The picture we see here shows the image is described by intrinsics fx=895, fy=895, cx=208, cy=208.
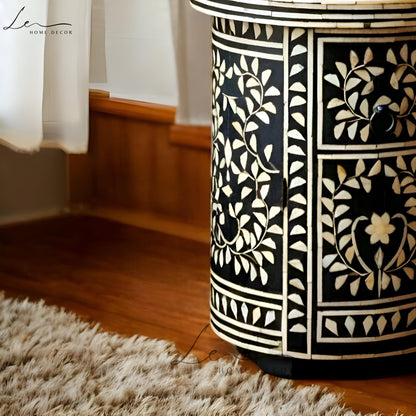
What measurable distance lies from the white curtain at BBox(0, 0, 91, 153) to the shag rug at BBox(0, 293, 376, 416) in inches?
15.3

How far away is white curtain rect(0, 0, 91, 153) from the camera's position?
1.67 m

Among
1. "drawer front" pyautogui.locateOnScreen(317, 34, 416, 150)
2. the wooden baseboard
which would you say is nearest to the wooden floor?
the wooden baseboard

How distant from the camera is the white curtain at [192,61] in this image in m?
1.84

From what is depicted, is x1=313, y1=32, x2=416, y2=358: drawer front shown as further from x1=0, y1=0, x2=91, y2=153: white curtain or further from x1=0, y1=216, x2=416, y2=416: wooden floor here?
x1=0, y1=0, x2=91, y2=153: white curtain

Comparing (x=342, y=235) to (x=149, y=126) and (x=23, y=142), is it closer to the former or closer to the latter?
(x=23, y=142)

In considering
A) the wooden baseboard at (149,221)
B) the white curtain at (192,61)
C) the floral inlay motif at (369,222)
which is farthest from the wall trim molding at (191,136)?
the floral inlay motif at (369,222)

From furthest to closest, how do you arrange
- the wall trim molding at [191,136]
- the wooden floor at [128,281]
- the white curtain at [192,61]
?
the wall trim molding at [191,136], the white curtain at [192,61], the wooden floor at [128,281]

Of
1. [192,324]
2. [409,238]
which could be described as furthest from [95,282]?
[409,238]

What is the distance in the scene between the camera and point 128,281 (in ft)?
7.11

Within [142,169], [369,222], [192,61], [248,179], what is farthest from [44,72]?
[142,169]

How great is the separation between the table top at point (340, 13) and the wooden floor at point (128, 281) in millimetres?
647

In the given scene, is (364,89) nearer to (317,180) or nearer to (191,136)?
(317,180)

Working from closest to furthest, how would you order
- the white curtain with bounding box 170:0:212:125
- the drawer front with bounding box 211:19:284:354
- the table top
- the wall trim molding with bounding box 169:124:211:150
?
the table top → the drawer front with bounding box 211:19:284:354 → the white curtain with bounding box 170:0:212:125 → the wall trim molding with bounding box 169:124:211:150

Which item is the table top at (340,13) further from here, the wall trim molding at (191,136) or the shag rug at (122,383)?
the wall trim molding at (191,136)
